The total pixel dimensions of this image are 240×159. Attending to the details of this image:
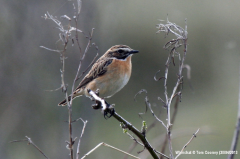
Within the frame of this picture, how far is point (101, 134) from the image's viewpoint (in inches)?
529

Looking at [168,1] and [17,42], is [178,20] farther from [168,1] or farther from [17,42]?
[17,42]

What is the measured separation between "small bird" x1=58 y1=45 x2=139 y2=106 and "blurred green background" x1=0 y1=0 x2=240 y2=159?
1016 millimetres

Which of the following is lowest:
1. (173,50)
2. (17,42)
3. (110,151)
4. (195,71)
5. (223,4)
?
(110,151)

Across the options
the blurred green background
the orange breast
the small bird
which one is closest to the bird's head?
the small bird

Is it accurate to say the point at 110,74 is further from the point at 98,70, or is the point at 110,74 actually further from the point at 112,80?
the point at 98,70

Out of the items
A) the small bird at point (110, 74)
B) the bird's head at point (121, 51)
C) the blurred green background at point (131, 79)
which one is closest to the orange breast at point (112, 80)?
the small bird at point (110, 74)

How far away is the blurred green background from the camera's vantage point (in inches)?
315

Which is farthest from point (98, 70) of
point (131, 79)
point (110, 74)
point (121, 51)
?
point (131, 79)

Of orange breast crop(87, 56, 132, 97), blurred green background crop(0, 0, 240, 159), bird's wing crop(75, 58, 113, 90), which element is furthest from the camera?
blurred green background crop(0, 0, 240, 159)

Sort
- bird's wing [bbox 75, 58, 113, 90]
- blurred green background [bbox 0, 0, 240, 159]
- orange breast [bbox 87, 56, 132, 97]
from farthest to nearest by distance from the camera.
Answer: blurred green background [bbox 0, 0, 240, 159] < bird's wing [bbox 75, 58, 113, 90] < orange breast [bbox 87, 56, 132, 97]

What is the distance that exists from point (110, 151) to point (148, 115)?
2983 mm

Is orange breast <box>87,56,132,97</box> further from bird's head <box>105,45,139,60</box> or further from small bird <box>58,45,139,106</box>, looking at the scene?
bird's head <box>105,45,139,60</box>

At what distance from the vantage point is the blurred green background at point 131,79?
8.00m

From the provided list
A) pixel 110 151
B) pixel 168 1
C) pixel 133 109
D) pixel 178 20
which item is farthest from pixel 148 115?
pixel 168 1
